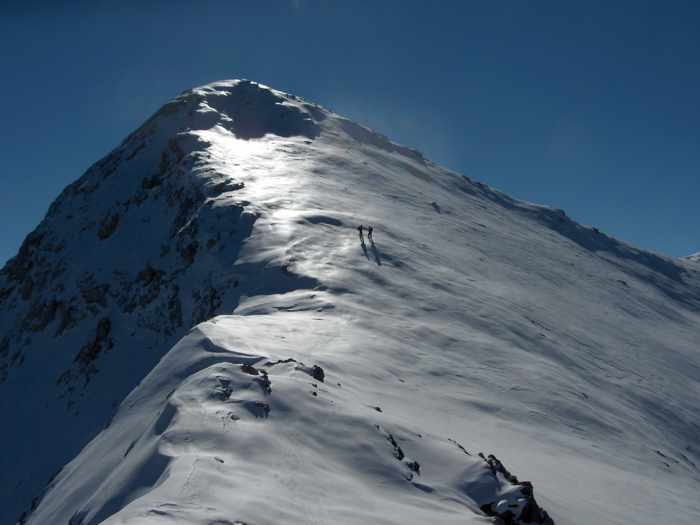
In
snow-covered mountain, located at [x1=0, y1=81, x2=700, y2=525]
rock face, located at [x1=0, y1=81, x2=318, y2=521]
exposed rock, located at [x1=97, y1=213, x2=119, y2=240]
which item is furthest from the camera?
exposed rock, located at [x1=97, y1=213, x2=119, y2=240]

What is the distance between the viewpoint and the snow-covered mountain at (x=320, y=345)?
874 centimetres

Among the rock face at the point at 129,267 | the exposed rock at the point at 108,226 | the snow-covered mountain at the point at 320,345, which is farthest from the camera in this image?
the exposed rock at the point at 108,226

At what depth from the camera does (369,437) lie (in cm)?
962

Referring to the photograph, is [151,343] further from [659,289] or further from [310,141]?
→ [659,289]

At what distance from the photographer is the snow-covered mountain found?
8.74 meters

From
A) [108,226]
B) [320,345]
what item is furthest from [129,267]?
[320,345]

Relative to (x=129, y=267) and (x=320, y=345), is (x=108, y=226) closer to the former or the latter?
(x=129, y=267)

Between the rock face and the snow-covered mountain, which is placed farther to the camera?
the rock face

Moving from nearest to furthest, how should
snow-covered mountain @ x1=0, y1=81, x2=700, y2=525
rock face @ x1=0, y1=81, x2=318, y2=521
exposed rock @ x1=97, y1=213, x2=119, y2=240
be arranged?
snow-covered mountain @ x1=0, y1=81, x2=700, y2=525 < rock face @ x1=0, y1=81, x2=318, y2=521 < exposed rock @ x1=97, y1=213, x2=119, y2=240

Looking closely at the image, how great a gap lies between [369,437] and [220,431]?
7.60 feet

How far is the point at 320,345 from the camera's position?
615 inches

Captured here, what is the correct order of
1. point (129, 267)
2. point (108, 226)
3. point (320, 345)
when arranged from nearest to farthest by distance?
point (320, 345) < point (129, 267) < point (108, 226)

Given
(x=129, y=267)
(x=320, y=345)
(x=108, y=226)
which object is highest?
(x=108, y=226)

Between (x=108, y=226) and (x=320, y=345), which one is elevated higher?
(x=108, y=226)
